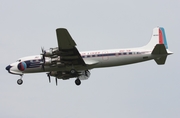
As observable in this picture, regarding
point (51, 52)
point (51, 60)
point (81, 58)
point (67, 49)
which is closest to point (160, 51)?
point (81, 58)

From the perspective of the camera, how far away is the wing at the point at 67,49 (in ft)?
158

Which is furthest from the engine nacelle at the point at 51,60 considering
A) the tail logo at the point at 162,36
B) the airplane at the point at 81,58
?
the tail logo at the point at 162,36

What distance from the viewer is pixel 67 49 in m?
50.1

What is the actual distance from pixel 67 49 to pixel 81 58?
2.00m

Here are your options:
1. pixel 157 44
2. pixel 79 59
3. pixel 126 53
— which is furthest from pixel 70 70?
pixel 157 44

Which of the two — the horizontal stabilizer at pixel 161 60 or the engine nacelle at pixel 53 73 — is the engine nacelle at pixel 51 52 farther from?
the horizontal stabilizer at pixel 161 60

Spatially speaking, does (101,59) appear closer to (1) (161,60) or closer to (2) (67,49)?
(2) (67,49)

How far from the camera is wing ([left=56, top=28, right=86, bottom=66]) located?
48.1m

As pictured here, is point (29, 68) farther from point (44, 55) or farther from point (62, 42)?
point (62, 42)

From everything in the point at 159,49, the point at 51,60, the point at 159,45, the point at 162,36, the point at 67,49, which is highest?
the point at 67,49

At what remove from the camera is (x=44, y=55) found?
169ft

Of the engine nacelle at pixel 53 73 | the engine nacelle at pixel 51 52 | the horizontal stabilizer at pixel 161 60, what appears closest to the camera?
the engine nacelle at pixel 51 52

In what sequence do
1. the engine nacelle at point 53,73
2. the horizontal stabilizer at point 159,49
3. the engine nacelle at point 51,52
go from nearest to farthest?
the horizontal stabilizer at point 159,49 → the engine nacelle at point 51,52 → the engine nacelle at point 53,73

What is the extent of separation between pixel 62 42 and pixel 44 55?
3.48 metres
